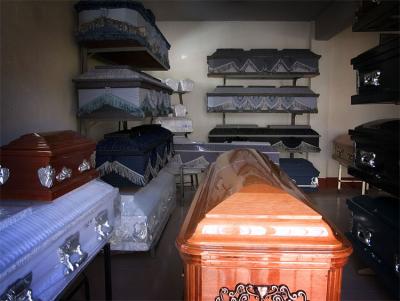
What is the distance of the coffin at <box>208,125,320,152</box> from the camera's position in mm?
4930

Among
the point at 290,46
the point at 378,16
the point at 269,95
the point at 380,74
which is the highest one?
the point at 290,46

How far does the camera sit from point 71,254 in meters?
1.24

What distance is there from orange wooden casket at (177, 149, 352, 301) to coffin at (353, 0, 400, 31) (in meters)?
1.16

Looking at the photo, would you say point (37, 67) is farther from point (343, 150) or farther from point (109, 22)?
point (343, 150)

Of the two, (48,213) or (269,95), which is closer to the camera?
(48,213)

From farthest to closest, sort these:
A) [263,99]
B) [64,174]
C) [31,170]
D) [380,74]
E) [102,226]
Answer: [263,99] → [380,74] → [102,226] → [64,174] → [31,170]

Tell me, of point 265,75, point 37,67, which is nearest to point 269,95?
point 265,75

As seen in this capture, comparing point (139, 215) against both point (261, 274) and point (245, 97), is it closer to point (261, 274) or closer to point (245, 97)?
point (261, 274)

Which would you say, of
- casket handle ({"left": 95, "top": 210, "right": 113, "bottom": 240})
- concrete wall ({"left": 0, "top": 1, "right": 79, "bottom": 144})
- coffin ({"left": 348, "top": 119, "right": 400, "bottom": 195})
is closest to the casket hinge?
casket handle ({"left": 95, "top": 210, "right": 113, "bottom": 240})

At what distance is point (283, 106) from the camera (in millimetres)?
4957

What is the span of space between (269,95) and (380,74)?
3277 millimetres

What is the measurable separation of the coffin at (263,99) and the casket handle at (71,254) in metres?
3.94

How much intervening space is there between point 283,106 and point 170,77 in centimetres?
188

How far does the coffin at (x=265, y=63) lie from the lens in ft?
16.3
